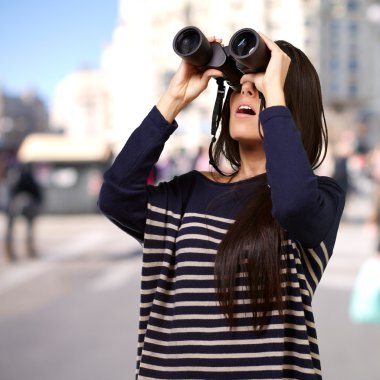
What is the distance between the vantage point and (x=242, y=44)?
163 centimetres

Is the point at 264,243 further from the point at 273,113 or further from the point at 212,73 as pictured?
the point at 212,73

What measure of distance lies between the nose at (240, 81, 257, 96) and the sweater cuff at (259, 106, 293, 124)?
0.50ft

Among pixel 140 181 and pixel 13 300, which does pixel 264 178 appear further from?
pixel 13 300

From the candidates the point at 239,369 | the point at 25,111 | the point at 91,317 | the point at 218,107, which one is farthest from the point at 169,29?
the point at 25,111

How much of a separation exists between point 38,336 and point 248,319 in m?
3.79

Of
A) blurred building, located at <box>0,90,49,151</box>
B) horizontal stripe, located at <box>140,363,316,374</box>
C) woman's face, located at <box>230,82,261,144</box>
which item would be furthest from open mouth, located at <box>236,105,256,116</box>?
blurred building, located at <box>0,90,49,151</box>

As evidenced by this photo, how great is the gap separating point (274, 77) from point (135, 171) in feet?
1.25

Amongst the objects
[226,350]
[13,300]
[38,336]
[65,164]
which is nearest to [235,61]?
[226,350]

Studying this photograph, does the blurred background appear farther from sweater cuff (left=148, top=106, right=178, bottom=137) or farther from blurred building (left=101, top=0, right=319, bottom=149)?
blurred building (left=101, top=0, right=319, bottom=149)

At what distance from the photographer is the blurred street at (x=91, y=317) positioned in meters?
4.38

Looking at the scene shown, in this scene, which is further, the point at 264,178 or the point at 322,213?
the point at 264,178

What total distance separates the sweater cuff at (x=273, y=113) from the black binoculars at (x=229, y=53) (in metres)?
0.12

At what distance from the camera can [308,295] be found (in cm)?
157

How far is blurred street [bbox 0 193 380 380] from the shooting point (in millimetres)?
4383
